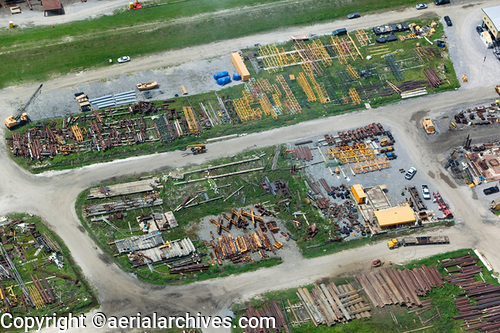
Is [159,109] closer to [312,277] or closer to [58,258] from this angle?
[58,258]

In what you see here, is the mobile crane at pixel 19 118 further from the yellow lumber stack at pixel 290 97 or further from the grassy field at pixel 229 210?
the yellow lumber stack at pixel 290 97

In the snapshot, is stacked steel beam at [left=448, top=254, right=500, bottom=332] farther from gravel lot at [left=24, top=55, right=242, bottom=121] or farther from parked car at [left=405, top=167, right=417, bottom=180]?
gravel lot at [left=24, top=55, right=242, bottom=121]

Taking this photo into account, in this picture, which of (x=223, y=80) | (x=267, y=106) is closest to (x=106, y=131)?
(x=223, y=80)

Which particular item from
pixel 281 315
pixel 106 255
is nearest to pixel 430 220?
pixel 281 315

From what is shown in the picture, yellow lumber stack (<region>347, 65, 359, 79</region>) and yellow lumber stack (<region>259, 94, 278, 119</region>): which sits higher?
yellow lumber stack (<region>347, 65, 359, 79</region>)

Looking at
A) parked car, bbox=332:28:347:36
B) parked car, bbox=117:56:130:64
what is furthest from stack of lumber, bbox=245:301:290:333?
parked car, bbox=332:28:347:36
